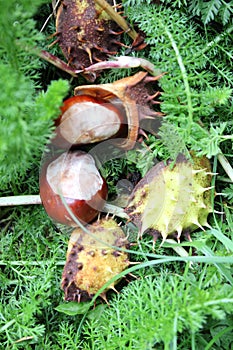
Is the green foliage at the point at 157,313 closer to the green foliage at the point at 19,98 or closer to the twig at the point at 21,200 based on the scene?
the twig at the point at 21,200

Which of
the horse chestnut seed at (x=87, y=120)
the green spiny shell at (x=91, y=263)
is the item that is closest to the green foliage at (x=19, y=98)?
the horse chestnut seed at (x=87, y=120)

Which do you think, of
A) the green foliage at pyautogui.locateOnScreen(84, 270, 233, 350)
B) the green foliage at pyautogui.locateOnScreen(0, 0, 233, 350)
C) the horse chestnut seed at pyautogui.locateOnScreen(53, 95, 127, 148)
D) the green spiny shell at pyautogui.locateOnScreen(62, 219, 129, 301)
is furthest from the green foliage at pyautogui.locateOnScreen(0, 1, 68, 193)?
the green foliage at pyautogui.locateOnScreen(84, 270, 233, 350)

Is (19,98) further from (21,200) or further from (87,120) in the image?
(21,200)

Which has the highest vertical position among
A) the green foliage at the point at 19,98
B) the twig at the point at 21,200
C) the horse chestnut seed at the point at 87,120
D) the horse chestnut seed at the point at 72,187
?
the green foliage at the point at 19,98

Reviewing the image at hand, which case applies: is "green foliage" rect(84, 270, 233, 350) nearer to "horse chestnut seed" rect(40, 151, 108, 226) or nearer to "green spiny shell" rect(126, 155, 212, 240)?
"green spiny shell" rect(126, 155, 212, 240)

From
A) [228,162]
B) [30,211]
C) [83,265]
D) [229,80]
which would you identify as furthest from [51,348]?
[229,80]

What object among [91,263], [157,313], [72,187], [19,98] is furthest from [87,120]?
[157,313]
